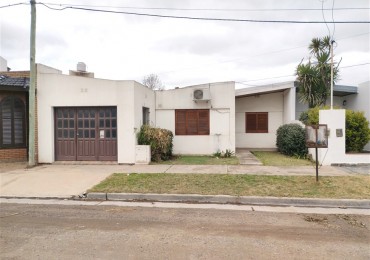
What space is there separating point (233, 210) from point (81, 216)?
9.92 feet

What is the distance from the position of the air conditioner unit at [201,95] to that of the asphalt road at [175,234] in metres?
8.06

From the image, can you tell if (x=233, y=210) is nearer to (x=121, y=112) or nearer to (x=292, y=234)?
(x=292, y=234)

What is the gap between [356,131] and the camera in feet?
37.9

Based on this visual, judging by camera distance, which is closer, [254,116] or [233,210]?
[233,210]

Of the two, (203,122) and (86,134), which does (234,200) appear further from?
(203,122)

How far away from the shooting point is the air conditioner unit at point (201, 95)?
13.6m

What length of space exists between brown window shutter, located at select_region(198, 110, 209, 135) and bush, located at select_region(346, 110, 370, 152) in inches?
228

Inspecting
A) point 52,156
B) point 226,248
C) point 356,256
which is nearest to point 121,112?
point 52,156

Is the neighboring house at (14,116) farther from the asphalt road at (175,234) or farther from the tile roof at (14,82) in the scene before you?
the asphalt road at (175,234)

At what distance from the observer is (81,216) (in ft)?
18.9

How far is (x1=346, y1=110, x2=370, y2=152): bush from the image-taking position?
11492mm

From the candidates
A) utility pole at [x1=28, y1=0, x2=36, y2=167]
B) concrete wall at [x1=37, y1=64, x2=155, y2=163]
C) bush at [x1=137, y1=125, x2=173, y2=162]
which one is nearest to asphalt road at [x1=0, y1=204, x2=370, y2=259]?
utility pole at [x1=28, y1=0, x2=36, y2=167]

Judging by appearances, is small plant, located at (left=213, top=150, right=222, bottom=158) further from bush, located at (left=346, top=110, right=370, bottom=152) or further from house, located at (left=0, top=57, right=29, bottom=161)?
house, located at (left=0, top=57, right=29, bottom=161)

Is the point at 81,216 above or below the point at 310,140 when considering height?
below
